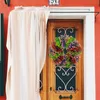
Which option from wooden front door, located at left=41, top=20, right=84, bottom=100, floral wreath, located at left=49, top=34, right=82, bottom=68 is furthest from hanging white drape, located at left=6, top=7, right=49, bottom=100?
wooden front door, located at left=41, top=20, right=84, bottom=100

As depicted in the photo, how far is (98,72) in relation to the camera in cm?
421

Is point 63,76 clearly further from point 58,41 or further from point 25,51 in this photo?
point 25,51

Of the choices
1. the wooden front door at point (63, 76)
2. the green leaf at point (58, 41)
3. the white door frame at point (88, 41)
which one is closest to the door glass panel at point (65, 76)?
the wooden front door at point (63, 76)

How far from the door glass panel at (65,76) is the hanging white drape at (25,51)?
395 mm

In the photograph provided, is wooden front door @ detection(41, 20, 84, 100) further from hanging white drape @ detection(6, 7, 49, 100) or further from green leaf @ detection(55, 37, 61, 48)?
hanging white drape @ detection(6, 7, 49, 100)

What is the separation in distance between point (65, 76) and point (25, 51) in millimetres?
777

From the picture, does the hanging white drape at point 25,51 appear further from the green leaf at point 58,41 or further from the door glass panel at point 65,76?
the door glass panel at point 65,76

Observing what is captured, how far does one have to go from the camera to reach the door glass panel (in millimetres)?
→ 4414

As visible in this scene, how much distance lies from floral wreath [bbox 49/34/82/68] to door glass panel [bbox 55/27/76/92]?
0.16 m

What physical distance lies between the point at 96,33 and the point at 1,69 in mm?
1527

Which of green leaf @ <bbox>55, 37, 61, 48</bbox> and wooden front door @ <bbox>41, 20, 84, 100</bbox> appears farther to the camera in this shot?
wooden front door @ <bbox>41, 20, 84, 100</bbox>

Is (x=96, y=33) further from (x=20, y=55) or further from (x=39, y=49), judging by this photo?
(x=20, y=55)

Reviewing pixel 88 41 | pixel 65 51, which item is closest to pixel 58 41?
pixel 65 51

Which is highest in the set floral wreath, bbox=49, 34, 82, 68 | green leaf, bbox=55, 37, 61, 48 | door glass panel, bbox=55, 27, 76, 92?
Answer: green leaf, bbox=55, 37, 61, 48
